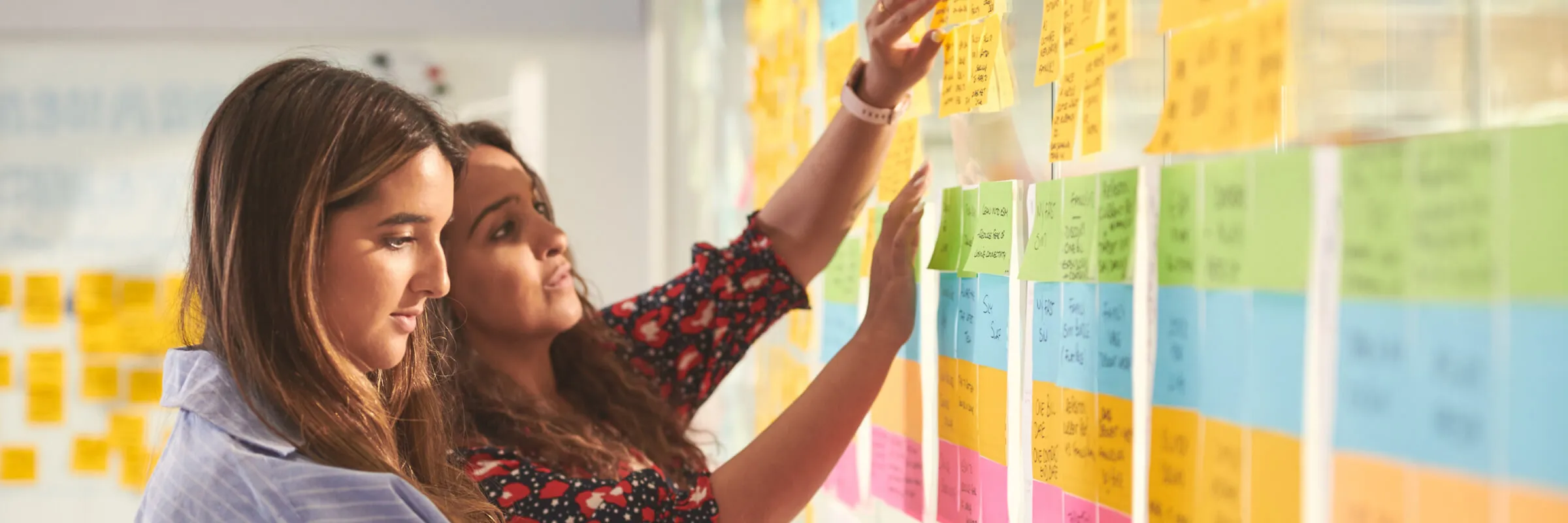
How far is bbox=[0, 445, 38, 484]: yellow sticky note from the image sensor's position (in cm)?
232

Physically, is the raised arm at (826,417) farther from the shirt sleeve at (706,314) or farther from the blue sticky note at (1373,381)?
the blue sticky note at (1373,381)

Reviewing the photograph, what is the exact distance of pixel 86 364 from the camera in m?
2.33

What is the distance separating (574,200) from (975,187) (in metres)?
1.60

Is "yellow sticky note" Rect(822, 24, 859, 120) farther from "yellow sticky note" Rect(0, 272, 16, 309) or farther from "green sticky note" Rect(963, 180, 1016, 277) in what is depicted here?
"yellow sticky note" Rect(0, 272, 16, 309)

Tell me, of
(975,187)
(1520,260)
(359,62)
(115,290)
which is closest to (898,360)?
(975,187)

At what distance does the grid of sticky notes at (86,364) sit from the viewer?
2.32m

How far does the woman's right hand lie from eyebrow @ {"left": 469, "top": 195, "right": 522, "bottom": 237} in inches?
14.3

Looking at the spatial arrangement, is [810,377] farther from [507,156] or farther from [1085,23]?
[1085,23]

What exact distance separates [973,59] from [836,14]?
377mm

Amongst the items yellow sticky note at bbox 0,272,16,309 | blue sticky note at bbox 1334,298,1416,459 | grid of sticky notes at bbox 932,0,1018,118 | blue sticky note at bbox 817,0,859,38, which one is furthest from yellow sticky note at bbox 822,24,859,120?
yellow sticky note at bbox 0,272,16,309

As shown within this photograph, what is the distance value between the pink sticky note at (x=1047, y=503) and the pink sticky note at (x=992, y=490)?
0.17ft

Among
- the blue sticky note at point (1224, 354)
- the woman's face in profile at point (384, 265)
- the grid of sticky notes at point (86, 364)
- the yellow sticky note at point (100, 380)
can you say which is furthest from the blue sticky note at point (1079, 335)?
the yellow sticky note at point (100, 380)

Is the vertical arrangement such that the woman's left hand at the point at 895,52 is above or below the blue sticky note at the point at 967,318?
above

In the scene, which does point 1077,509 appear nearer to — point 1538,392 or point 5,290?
point 1538,392
